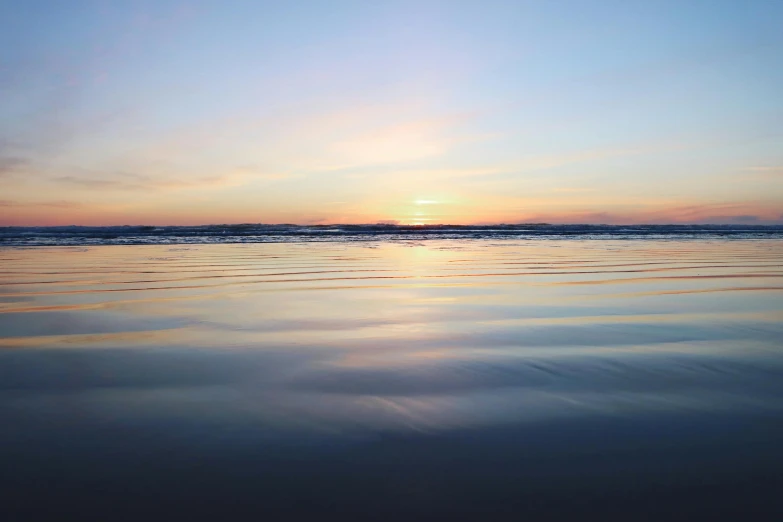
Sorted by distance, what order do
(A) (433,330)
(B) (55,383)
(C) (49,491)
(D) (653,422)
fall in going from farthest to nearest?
(A) (433,330) < (B) (55,383) < (D) (653,422) < (C) (49,491)

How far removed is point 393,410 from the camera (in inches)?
116

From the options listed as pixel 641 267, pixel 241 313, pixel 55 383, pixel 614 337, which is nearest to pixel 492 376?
pixel 614 337

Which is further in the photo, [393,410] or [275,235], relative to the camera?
[275,235]

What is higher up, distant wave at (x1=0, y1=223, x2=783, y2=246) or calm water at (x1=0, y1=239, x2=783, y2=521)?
distant wave at (x1=0, y1=223, x2=783, y2=246)

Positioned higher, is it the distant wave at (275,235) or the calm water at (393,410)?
the distant wave at (275,235)

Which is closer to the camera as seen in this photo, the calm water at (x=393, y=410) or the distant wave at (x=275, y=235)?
the calm water at (x=393, y=410)

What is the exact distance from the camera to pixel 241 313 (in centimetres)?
587

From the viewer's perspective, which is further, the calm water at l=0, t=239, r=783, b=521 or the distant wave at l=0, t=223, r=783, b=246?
the distant wave at l=0, t=223, r=783, b=246

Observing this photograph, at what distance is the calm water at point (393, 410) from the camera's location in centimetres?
205

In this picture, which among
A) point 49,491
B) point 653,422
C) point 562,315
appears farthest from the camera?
point 562,315

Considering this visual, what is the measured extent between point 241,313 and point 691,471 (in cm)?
474

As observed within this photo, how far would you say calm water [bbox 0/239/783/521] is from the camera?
2051mm

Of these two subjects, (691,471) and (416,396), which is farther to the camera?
(416,396)

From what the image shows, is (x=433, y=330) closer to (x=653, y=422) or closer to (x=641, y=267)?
(x=653, y=422)
